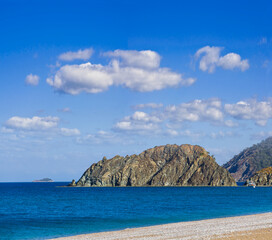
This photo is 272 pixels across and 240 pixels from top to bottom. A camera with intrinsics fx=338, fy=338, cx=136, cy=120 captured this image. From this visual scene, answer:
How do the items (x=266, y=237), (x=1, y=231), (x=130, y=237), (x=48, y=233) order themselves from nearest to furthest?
(x=266, y=237)
(x=130, y=237)
(x=48, y=233)
(x=1, y=231)

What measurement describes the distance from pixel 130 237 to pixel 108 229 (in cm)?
1439

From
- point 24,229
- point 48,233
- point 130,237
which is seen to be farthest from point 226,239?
point 24,229

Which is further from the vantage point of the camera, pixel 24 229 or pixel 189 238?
pixel 24 229

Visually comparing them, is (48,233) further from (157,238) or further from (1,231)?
(157,238)

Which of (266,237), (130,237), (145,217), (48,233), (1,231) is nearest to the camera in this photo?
(266,237)

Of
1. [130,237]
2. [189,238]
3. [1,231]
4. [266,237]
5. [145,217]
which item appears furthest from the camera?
[145,217]

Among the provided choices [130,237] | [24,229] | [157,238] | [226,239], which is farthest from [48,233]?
[226,239]

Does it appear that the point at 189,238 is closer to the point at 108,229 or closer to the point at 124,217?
the point at 108,229

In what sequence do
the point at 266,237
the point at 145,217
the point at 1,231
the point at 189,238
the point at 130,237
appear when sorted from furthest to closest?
1. the point at 145,217
2. the point at 1,231
3. the point at 130,237
4. the point at 189,238
5. the point at 266,237

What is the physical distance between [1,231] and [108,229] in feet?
60.6

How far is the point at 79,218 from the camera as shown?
240ft

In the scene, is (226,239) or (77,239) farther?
(77,239)

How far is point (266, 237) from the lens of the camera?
35531 millimetres

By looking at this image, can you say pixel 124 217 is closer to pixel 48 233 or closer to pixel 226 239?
pixel 48 233
